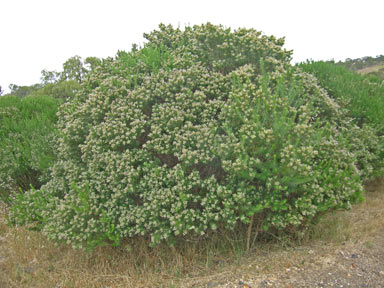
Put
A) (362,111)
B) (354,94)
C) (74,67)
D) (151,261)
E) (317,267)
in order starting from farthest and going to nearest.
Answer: (74,67) < (354,94) < (362,111) < (151,261) < (317,267)

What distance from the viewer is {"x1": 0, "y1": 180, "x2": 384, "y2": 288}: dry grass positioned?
13.0ft

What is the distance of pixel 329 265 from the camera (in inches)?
150

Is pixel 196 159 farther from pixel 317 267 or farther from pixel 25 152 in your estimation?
pixel 25 152

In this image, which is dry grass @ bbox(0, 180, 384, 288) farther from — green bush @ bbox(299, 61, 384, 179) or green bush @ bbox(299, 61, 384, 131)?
green bush @ bbox(299, 61, 384, 131)

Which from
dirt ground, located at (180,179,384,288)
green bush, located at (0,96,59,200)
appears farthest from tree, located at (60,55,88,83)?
dirt ground, located at (180,179,384,288)

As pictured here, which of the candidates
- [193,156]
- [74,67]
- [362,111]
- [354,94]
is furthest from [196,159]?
[74,67]

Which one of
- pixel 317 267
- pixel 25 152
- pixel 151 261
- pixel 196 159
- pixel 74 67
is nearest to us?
pixel 196 159

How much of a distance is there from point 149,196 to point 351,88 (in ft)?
16.0

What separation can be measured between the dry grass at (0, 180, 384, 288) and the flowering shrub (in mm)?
312

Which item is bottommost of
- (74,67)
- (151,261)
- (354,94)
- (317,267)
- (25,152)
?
(317,267)

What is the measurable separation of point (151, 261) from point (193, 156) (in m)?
1.51

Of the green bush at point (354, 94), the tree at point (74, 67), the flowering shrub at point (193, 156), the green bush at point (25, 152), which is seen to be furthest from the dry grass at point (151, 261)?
the tree at point (74, 67)

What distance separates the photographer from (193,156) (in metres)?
3.69

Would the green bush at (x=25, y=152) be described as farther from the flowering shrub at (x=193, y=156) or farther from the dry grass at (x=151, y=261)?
the dry grass at (x=151, y=261)
